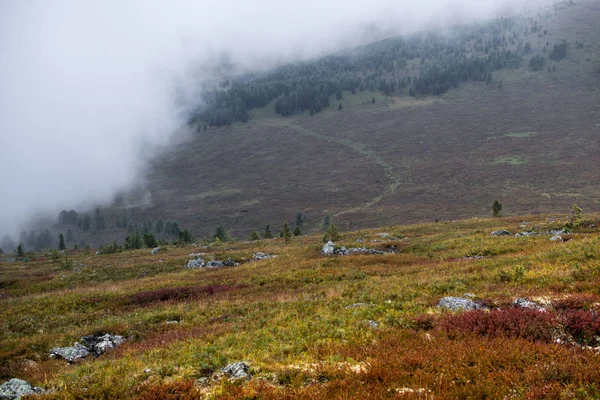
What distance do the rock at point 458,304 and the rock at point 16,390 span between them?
41.5ft

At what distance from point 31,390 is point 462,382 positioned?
36.2 feet

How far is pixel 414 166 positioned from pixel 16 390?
133 m

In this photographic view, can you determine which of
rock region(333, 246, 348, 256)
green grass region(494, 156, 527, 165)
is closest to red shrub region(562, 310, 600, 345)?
rock region(333, 246, 348, 256)

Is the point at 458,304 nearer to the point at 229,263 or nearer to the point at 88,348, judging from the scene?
the point at 88,348

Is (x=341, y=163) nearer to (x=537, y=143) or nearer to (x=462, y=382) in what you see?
(x=537, y=143)

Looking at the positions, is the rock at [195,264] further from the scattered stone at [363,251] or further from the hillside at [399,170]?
the hillside at [399,170]

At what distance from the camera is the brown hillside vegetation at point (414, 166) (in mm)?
102438

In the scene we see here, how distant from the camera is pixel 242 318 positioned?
55.8 feet

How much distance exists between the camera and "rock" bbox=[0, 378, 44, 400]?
9.93m

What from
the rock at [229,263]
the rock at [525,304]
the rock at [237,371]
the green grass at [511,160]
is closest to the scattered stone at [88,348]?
the rock at [237,371]

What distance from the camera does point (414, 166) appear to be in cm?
13338

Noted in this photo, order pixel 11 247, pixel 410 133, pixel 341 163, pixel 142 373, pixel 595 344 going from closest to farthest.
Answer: pixel 595 344 < pixel 142 373 < pixel 341 163 < pixel 410 133 < pixel 11 247

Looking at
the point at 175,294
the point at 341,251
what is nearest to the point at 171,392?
the point at 175,294

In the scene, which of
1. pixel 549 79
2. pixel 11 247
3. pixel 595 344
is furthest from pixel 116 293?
pixel 549 79
